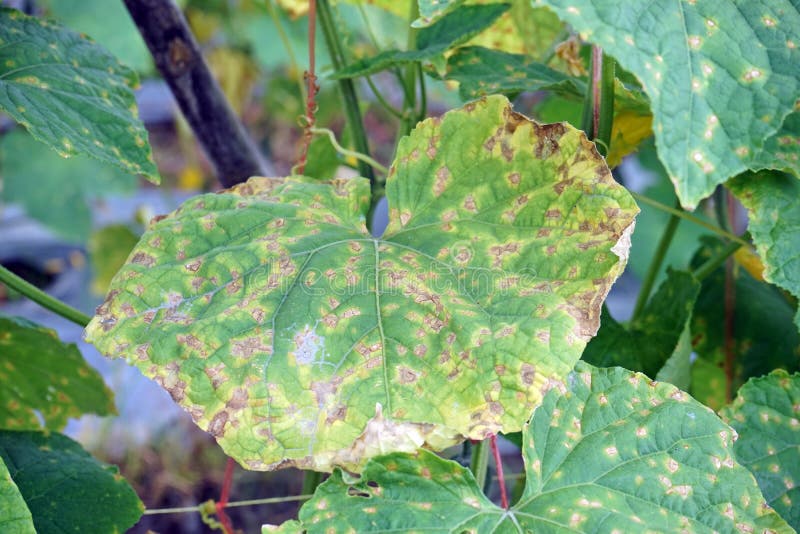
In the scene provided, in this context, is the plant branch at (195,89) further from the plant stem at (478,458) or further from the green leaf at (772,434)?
the green leaf at (772,434)

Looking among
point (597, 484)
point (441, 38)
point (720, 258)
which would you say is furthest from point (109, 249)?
point (597, 484)

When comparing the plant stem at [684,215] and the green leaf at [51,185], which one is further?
the green leaf at [51,185]

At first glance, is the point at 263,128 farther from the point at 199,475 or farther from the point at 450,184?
the point at 450,184

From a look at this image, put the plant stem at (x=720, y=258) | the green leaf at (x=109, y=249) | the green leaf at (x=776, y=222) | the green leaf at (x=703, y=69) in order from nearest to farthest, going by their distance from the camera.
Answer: the green leaf at (x=703, y=69) → the green leaf at (x=776, y=222) → the plant stem at (x=720, y=258) → the green leaf at (x=109, y=249)

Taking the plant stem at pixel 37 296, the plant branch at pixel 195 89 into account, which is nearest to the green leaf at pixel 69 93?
the plant branch at pixel 195 89

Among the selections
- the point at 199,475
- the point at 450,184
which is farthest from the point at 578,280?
the point at 199,475

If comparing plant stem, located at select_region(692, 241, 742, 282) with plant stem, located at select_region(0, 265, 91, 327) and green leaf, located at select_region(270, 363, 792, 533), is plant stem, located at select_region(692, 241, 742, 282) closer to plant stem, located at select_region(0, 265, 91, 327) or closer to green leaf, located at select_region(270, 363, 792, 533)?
green leaf, located at select_region(270, 363, 792, 533)
